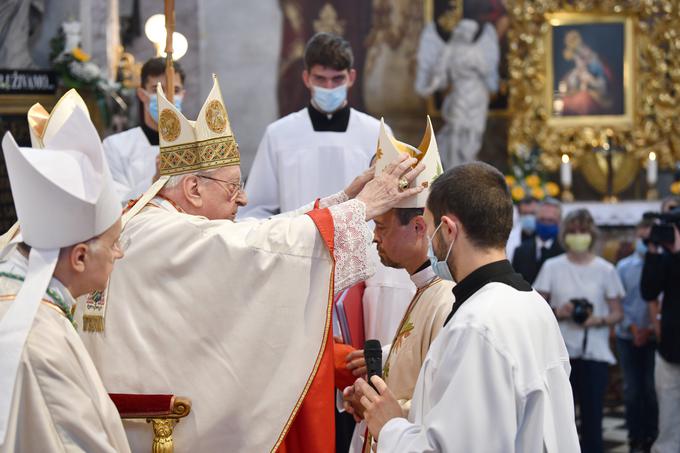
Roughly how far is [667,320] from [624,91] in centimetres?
709

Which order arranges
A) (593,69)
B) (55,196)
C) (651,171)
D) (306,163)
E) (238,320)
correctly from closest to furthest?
(55,196) < (238,320) < (306,163) < (651,171) < (593,69)

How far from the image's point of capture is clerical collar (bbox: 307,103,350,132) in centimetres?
632

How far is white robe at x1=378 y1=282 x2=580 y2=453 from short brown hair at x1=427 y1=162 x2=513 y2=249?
14 cm

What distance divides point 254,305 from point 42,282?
51.8 inches

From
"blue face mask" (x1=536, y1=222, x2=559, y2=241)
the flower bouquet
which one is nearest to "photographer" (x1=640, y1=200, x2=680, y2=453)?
"blue face mask" (x1=536, y1=222, x2=559, y2=241)

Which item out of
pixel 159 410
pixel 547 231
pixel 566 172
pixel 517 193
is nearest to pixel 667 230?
pixel 547 231

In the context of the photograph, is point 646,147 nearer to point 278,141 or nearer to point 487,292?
point 278,141

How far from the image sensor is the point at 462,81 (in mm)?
13367

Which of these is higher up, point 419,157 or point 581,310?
→ point 419,157

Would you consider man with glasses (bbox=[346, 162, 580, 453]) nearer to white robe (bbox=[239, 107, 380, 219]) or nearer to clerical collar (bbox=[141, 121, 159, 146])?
white robe (bbox=[239, 107, 380, 219])

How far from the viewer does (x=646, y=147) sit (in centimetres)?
1388

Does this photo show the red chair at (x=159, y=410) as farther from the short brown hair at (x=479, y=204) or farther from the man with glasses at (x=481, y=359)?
the short brown hair at (x=479, y=204)

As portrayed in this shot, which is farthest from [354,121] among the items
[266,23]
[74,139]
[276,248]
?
[266,23]

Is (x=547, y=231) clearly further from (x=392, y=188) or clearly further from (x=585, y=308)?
(x=392, y=188)
